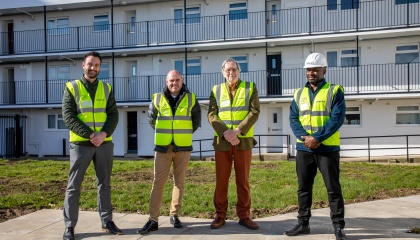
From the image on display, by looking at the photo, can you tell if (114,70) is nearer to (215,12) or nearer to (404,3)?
(215,12)

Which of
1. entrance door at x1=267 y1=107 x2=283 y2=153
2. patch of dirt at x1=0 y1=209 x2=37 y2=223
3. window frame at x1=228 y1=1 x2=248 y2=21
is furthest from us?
window frame at x1=228 y1=1 x2=248 y2=21

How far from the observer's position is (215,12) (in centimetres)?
2211

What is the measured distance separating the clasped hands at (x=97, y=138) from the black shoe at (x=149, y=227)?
1.24m

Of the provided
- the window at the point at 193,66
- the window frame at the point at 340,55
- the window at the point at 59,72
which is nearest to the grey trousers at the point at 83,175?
the window frame at the point at 340,55

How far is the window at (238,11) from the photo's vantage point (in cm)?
2162

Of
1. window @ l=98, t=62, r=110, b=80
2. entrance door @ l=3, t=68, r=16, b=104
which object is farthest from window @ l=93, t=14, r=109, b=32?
entrance door @ l=3, t=68, r=16, b=104

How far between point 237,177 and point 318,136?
4.19 ft

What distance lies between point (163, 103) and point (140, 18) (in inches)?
743

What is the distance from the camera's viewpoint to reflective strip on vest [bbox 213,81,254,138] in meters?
5.66

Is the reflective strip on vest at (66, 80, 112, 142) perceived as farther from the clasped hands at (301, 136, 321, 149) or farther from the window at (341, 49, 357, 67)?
the window at (341, 49, 357, 67)

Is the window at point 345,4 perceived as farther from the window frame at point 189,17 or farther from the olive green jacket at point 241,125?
the olive green jacket at point 241,125

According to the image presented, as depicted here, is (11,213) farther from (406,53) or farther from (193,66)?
(406,53)

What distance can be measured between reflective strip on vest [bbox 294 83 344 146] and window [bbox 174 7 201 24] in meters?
17.8

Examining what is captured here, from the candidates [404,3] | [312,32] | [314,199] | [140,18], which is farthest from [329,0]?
[314,199]
